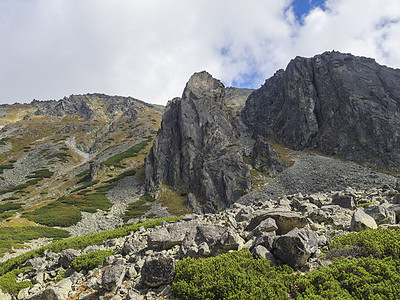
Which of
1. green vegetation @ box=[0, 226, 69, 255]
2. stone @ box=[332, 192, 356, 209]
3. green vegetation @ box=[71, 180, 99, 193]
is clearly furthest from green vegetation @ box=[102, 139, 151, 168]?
stone @ box=[332, 192, 356, 209]

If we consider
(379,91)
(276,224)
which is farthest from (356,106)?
(276,224)

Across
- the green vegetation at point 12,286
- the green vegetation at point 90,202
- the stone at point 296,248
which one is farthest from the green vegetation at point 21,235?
the stone at point 296,248

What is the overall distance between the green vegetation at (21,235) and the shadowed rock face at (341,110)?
259 feet

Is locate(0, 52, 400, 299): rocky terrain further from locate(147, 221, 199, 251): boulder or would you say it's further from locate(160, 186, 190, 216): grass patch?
locate(160, 186, 190, 216): grass patch

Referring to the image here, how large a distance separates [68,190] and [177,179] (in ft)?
132

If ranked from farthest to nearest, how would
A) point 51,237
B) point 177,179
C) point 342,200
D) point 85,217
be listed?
point 177,179 → point 85,217 → point 51,237 → point 342,200

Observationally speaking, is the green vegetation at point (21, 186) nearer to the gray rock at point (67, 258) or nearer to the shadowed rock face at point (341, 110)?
the gray rock at point (67, 258)

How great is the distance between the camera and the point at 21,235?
31.1 meters

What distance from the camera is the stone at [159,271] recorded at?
28.2ft

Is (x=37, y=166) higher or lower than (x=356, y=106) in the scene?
lower

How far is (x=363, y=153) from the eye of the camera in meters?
64.6

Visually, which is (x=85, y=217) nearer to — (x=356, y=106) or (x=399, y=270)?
(x=399, y=270)

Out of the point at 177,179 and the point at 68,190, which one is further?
the point at 68,190

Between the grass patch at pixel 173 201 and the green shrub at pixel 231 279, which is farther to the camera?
the grass patch at pixel 173 201
